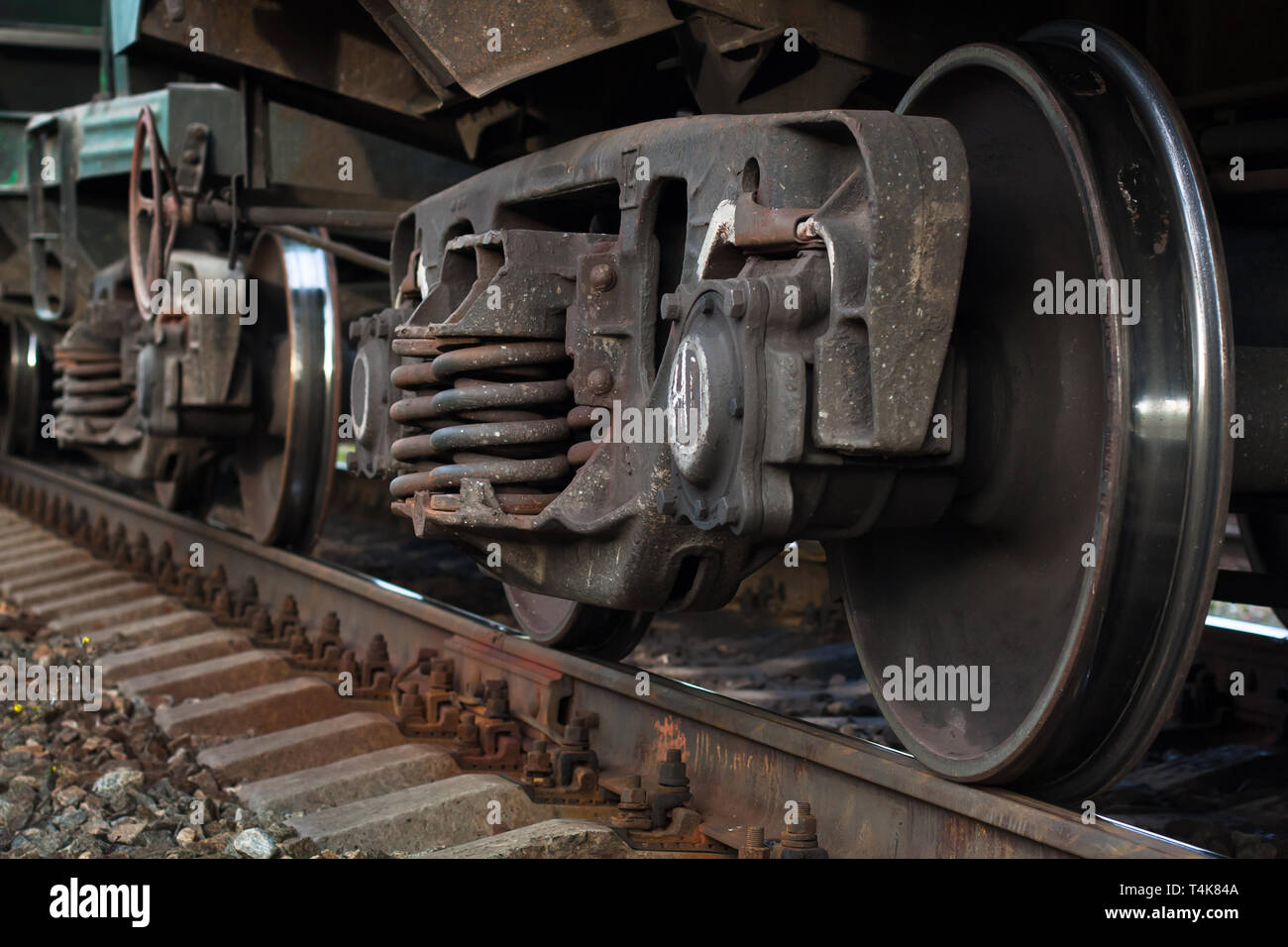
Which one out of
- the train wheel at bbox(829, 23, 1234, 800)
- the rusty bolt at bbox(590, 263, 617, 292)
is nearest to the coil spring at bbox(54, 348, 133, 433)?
the rusty bolt at bbox(590, 263, 617, 292)

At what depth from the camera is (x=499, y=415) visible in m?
3.03

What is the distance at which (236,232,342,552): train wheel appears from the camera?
18.9ft

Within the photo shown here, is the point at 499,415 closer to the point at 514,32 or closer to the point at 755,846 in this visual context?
the point at 514,32

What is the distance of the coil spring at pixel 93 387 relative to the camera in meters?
7.05

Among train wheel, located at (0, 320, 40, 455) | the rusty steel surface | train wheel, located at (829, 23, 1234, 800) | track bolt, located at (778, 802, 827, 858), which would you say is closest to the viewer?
train wheel, located at (829, 23, 1234, 800)

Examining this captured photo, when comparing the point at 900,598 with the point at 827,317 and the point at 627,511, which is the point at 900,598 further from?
the point at 827,317

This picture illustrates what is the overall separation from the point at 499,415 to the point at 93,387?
478 cm

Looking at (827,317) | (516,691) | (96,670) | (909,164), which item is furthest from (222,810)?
(909,164)

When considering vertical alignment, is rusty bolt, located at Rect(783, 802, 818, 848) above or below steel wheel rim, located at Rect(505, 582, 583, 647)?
below

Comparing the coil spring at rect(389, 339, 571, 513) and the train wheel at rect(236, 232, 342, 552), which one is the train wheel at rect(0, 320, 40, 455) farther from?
the coil spring at rect(389, 339, 571, 513)

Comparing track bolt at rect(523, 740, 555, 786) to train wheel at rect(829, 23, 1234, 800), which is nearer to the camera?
train wheel at rect(829, 23, 1234, 800)

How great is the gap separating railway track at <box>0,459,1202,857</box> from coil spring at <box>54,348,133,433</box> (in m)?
1.65

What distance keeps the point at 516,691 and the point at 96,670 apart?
5.54ft

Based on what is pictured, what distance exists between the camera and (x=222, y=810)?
3.21 m
